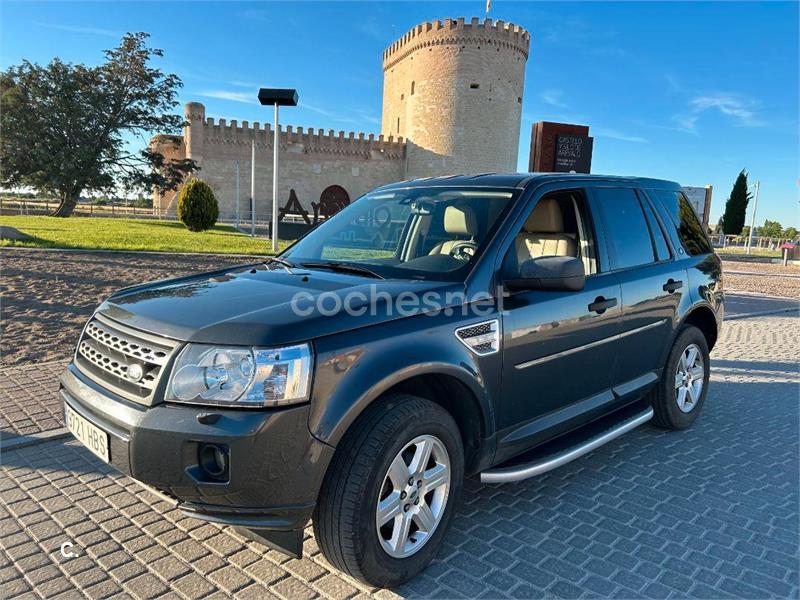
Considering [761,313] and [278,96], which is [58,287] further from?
[761,313]

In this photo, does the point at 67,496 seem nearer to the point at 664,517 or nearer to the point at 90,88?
the point at 664,517

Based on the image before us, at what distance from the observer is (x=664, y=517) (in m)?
3.43

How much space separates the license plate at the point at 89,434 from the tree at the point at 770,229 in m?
99.5

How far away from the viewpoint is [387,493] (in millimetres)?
2594

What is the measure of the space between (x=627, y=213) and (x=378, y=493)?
2980 millimetres

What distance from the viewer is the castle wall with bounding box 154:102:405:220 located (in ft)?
167

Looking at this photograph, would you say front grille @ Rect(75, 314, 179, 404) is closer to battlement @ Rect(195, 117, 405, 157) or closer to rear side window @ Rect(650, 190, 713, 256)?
rear side window @ Rect(650, 190, 713, 256)

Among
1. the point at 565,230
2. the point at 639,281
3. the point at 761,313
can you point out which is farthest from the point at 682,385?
the point at 761,313

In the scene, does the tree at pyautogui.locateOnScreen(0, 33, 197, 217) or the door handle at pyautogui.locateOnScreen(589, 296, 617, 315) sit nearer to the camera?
the door handle at pyautogui.locateOnScreen(589, 296, 617, 315)

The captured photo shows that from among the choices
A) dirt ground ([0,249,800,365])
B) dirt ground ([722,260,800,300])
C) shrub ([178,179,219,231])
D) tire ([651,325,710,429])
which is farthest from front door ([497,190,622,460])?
shrub ([178,179,219,231])

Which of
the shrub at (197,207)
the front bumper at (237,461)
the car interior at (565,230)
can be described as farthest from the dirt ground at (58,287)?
the shrub at (197,207)

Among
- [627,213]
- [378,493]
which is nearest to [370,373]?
[378,493]

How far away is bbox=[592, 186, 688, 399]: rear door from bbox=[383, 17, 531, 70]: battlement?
4924 cm

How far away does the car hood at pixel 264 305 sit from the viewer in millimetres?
2279
